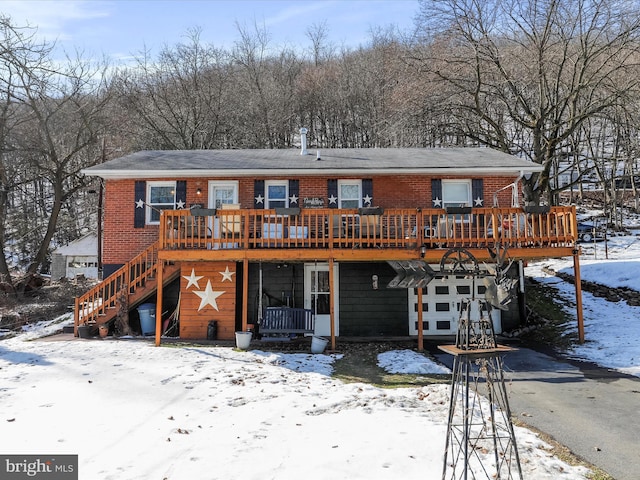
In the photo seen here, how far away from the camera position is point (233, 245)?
1160 cm

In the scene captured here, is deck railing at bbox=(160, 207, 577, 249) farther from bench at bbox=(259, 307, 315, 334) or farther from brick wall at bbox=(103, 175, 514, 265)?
brick wall at bbox=(103, 175, 514, 265)

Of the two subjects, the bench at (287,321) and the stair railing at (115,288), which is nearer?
the bench at (287,321)

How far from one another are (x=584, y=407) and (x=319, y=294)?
7903mm

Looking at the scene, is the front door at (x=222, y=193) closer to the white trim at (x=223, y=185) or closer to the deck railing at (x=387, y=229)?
the white trim at (x=223, y=185)

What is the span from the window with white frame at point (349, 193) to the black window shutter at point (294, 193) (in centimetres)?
133

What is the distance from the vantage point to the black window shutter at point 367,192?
1362cm

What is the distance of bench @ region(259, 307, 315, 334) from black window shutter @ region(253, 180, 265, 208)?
3.62m

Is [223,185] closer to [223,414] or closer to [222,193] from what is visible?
[222,193]

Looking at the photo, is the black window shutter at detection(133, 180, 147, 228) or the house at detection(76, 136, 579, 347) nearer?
the house at detection(76, 136, 579, 347)

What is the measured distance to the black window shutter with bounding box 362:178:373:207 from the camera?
1362cm

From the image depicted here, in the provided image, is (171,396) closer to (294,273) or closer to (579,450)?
(579,450)
